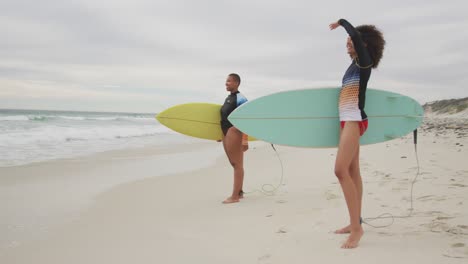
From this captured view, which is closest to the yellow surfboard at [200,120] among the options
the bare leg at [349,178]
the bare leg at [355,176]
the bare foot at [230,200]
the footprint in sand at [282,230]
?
the bare foot at [230,200]

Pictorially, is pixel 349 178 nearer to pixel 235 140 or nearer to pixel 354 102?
pixel 354 102

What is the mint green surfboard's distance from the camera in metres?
3.24

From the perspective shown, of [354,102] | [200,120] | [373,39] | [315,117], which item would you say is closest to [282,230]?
[315,117]

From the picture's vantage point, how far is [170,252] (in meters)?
2.65

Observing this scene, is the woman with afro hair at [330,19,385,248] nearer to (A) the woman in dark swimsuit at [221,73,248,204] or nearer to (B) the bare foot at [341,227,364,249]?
(B) the bare foot at [341,227,364,249]

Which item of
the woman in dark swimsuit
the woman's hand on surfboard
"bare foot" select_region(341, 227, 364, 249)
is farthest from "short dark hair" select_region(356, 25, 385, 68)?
the woman in dark swimsuit

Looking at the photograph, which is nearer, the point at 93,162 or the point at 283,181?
the point at 283,181

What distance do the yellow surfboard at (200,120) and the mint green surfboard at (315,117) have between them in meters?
1.60

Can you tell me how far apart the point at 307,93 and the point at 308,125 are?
0.97ft

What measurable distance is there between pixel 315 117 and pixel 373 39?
88 cm

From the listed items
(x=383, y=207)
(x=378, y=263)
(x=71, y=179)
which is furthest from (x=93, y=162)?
(x=378, y=263)

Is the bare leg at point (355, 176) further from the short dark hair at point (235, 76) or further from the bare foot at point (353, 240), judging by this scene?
the short dark hair at point (235, 76)

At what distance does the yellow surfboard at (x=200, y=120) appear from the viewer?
16.7 feet

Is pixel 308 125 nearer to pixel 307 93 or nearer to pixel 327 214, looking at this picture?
pixel 307 93
